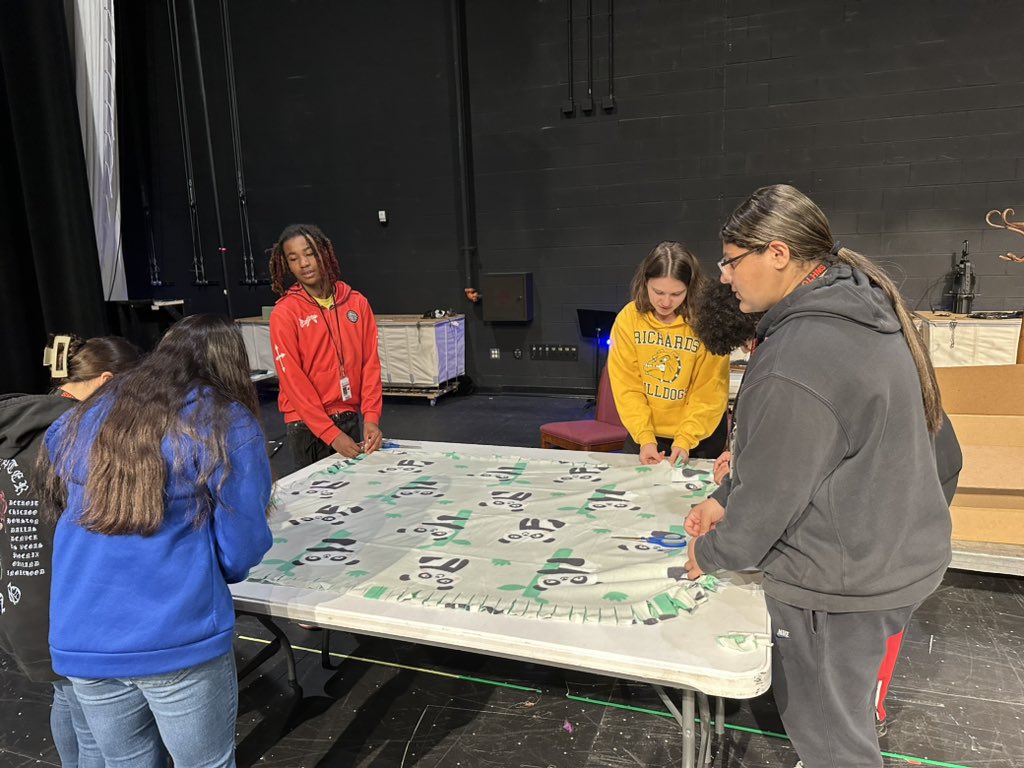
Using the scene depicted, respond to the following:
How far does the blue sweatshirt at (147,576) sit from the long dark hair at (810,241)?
909 millimetres

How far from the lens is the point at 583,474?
6.21 ft

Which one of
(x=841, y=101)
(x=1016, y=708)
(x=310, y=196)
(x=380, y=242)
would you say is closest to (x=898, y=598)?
(x=1016, y=708)

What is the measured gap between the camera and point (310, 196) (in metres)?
6.42

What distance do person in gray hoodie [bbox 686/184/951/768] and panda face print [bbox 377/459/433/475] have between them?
3.63ft

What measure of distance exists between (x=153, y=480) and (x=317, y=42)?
20.7 feet

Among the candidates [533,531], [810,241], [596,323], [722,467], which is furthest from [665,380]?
[596,323]

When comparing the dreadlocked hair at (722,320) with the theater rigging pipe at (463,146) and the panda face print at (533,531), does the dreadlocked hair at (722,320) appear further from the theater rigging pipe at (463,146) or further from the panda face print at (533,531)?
the theater rigging pipe at (463,146)

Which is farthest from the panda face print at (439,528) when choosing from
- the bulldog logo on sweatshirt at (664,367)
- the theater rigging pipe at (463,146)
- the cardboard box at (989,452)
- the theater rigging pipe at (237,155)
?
the theater rigging pipe at (237,155)

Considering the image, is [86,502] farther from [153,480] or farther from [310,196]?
[310,196]

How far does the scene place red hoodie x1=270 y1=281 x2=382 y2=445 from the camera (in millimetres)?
2137

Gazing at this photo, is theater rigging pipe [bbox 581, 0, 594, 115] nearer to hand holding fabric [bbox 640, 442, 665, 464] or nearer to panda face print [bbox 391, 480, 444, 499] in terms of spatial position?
hand holding fabric [bbox 640, 442, 665, 464]

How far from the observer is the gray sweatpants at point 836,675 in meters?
1.02

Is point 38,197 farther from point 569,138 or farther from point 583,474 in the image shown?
point 569,138

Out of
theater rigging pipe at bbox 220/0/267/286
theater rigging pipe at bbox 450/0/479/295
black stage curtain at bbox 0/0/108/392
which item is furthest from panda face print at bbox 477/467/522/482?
theater rigging pipe at bbox 220/0/267/286
